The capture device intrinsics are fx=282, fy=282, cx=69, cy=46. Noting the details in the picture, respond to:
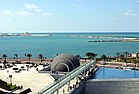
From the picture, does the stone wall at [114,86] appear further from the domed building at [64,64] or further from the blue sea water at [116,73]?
the domed building at [64,64]

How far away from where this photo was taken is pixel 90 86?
46.8 meters

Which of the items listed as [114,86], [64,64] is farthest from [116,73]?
[114,86]

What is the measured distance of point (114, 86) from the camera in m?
46.4

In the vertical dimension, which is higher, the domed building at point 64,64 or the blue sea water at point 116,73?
the domed building at point 64,64

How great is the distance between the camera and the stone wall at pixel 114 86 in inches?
1812

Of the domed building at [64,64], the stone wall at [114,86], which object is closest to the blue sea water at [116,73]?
the domed building at [64,64]

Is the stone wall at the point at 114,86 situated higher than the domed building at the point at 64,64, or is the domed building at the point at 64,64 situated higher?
the domed building at the point at 64,64

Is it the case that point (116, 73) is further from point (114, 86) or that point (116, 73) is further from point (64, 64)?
point (114, 86)

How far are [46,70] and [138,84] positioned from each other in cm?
2420

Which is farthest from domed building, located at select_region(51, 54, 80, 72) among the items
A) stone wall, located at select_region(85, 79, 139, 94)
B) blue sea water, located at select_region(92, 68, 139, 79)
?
stone wall, located at select_region(85, 79, 139, 94)


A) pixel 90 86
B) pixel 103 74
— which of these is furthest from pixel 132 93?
pixel 103 74

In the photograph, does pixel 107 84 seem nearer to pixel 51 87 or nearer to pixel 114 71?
pixel 51 87

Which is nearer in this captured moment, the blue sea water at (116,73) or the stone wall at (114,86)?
the stone wall at (114,86)

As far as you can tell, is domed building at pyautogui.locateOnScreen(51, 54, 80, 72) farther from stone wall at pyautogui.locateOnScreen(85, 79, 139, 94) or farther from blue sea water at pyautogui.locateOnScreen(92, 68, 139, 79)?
stone wall at pyautogui.locateOnScreen(85, 79, 139, 94)
